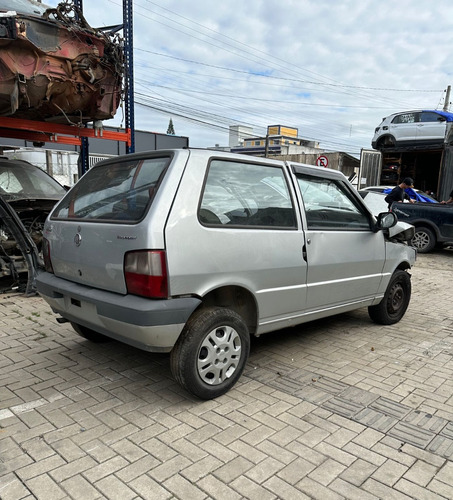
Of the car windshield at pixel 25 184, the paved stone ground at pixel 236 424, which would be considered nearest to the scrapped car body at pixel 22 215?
the car windshield at pixel 25 184

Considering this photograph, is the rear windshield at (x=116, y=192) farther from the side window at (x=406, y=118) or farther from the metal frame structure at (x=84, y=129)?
the side window at (x=406, y=118)

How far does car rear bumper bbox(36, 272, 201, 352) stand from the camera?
267 cm

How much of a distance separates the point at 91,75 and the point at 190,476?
239 inches

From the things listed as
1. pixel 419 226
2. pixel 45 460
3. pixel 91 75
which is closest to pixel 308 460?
pixel 45 460

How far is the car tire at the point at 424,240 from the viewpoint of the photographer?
10500 mm

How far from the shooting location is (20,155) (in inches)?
590

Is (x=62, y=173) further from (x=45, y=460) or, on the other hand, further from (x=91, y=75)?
(x=45, y=460)

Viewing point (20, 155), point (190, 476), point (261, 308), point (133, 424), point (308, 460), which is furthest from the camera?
point (20, 155)

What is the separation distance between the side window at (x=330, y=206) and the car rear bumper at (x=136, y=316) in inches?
59.6

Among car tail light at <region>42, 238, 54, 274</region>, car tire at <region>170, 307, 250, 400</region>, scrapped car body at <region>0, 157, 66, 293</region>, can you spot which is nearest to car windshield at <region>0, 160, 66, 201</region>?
scrapped car body at <region>0, 157, 66, 293</region>

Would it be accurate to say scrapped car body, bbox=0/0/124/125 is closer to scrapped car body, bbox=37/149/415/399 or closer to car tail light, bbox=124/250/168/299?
scrapped car body, bbox=37/149/415/399

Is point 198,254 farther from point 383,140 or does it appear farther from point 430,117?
point 383,140

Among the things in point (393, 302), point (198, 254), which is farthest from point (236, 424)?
point (393, 302)

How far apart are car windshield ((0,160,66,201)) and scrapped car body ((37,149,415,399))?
11.4ft
